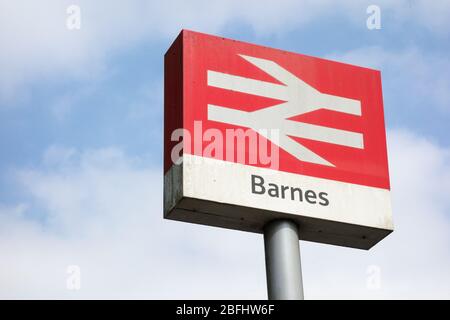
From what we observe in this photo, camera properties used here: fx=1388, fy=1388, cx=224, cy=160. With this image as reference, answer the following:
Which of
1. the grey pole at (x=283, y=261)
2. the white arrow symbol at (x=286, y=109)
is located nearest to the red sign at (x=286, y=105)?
the white arrow symbol at (x=286, y=109)

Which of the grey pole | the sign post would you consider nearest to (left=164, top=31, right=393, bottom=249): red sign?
the sign post

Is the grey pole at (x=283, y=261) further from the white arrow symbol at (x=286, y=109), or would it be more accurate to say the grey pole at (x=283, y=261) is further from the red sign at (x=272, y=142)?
the white arrow symbol at (x=286, y=109)

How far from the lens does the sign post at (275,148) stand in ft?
57.1

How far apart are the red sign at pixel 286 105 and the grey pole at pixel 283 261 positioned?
2.60ft

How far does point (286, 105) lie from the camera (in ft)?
60.7

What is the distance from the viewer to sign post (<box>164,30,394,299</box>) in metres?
17.4

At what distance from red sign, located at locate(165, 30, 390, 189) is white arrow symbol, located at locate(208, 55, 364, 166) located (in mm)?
13

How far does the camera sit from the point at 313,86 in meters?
18.9

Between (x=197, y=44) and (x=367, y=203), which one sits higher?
(x=197, y=44)
